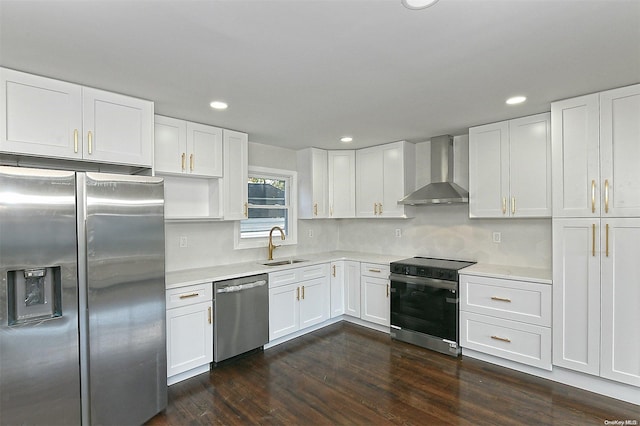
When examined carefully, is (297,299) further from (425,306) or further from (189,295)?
(425,306)

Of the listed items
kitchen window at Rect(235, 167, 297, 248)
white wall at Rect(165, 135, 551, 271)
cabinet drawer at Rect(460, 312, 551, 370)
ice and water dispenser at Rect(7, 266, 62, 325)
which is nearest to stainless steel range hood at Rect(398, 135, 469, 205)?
white wall at Rect(165, 135, 551, 271)

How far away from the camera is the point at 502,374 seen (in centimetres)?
289

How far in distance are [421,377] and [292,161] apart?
3.14 metres

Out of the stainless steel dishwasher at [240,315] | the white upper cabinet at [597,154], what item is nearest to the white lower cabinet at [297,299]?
the stainless steel dishwasher at [240,315]

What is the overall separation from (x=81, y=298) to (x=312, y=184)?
117 inches

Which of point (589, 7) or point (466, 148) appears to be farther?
point (466, 148)

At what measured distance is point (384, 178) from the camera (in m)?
4.25

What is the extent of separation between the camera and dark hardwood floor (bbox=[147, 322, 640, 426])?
227 cm

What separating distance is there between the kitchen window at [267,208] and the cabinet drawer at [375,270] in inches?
43.2

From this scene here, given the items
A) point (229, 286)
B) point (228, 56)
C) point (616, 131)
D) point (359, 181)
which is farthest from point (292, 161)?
point (616, 131)

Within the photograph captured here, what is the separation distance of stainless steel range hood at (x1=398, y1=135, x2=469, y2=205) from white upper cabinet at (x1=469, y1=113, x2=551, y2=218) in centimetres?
32

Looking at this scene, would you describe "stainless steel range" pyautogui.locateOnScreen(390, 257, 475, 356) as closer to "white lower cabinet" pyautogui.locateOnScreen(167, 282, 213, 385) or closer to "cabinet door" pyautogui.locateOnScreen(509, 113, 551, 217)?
"cabinet door" pyautogui.locateOnScreen(509, 113, 551, 217)

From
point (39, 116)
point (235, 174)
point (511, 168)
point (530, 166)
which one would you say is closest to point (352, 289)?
point (235, 174)

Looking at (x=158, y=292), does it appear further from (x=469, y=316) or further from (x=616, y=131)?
(x=616, y=131)
